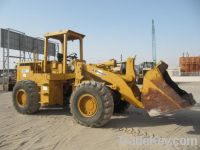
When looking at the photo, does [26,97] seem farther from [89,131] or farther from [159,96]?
[159,96]

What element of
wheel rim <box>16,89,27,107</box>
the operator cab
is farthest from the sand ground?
the operator cab

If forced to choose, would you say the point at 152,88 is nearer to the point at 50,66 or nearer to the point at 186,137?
the point at 186,137

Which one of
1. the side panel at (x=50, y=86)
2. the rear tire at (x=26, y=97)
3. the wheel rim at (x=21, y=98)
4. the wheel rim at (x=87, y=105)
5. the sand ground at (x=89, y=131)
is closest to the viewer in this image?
the sand ground at (x=89, y=131)

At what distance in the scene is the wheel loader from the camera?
772 centimetres

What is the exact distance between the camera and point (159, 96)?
7.61m

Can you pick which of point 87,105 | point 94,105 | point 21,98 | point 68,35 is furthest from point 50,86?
point 94,105

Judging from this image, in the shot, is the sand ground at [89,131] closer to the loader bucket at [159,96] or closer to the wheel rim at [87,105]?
the wheel rim at [87,105]

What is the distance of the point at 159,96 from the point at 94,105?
1690 millimetres

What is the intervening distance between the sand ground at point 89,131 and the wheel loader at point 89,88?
444 mm

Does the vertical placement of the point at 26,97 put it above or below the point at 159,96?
below

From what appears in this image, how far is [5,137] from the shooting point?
6.93 meters

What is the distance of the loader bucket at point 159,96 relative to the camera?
7461 mm

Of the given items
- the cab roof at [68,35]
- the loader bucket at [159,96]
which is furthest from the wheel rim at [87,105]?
the cab roof at [68,35]

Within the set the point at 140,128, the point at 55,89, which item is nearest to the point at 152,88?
the point at 140,128
